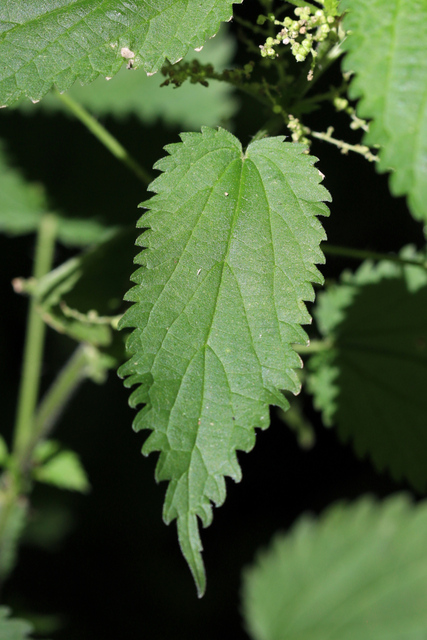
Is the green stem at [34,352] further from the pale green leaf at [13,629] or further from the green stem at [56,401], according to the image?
the pale green leaf at [13,629]

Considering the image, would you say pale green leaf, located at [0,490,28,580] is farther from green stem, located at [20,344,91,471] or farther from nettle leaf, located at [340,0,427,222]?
nettle leaf, located at [340,0,427,222]

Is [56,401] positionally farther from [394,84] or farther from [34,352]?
[394,84]

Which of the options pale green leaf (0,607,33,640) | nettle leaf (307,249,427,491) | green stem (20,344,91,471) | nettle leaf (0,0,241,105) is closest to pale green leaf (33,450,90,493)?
green stem (20,344,91,471)

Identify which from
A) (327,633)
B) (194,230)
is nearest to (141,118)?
(194,230)

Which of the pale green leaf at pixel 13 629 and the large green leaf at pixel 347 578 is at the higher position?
the pale green leaf at pixel 13 629

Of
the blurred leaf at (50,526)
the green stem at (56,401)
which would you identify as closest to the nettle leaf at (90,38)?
the green stem at (56,401)

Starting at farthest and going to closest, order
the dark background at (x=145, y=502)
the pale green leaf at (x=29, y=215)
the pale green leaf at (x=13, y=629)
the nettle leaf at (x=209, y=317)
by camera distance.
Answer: the dark background at (x=145, y=502), the pale green leaf at (x=29, y=215), the pale green leaf at (x=13, y=629), the nettle leaf at (x=209, y=317)

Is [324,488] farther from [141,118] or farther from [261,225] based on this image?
[261,225]

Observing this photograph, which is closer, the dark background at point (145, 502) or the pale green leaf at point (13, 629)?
the pale green leaf at point (13, 629)
